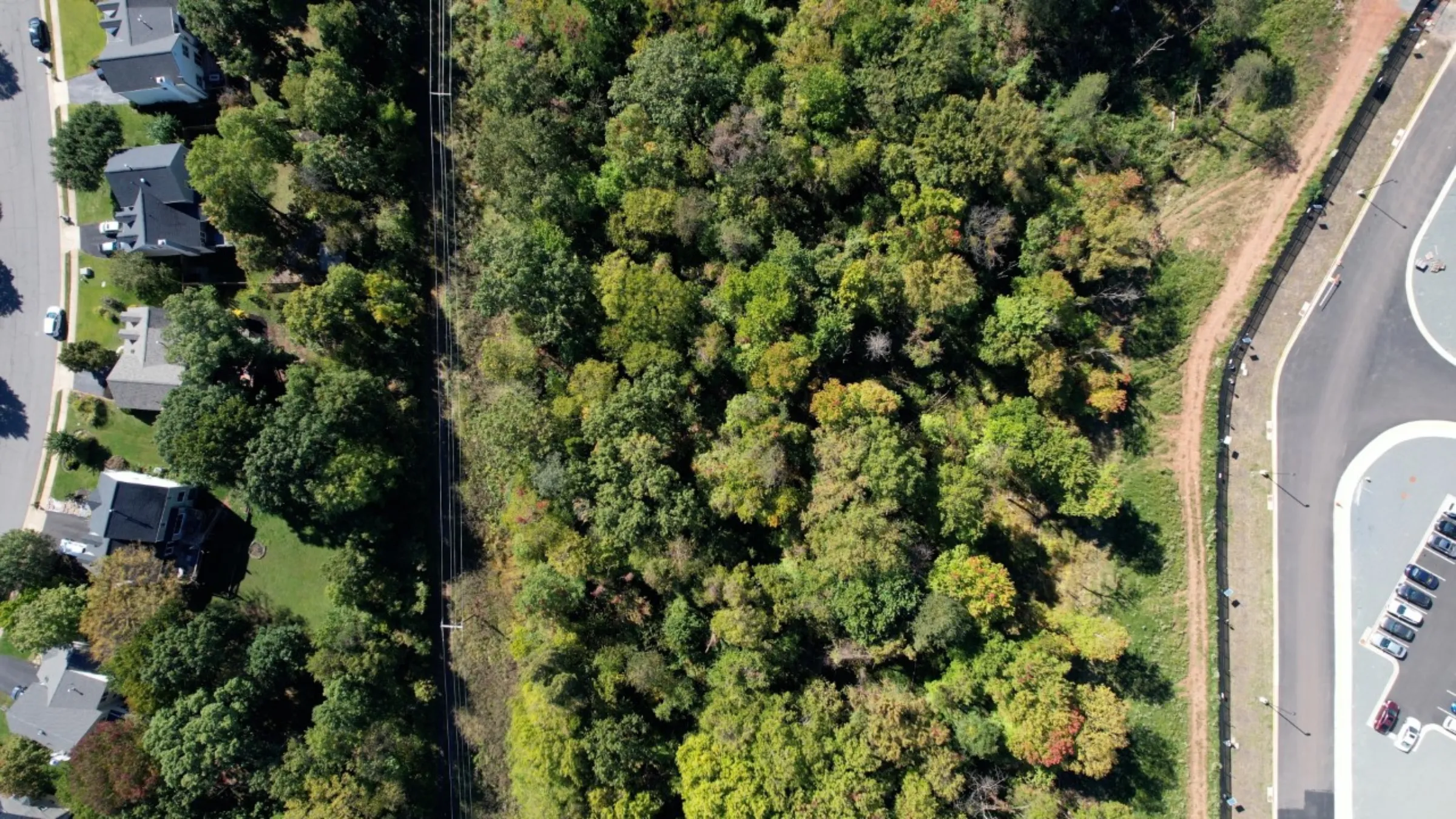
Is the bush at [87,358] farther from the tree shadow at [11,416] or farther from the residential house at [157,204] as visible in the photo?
the residential house at [157,204]

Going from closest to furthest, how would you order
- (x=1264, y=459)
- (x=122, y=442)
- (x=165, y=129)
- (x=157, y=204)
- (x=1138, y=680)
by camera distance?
(x=1264, y=459)
(x=1138, y=680)
(x=157, y=204)
(x=165, y=129)
(x=122, y=442)

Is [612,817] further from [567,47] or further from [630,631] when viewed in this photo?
[567,47]

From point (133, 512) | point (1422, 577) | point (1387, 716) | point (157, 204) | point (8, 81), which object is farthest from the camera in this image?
point (8, 81)

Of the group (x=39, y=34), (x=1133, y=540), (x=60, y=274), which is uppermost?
(x=39, y=34)

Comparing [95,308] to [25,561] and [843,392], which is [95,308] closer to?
[25,561]

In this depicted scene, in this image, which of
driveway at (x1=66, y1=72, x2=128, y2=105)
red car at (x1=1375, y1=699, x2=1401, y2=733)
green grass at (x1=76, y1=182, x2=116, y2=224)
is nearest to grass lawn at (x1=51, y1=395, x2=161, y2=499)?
green grass at (x1=76, y1=182, x2=116, y2=224)

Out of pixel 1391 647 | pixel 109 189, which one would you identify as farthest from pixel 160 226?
pixel 1391 647

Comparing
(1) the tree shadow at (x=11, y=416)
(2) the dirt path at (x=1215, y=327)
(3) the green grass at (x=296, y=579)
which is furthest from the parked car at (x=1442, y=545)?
(1) the tree shadow at (x=11, y=416)

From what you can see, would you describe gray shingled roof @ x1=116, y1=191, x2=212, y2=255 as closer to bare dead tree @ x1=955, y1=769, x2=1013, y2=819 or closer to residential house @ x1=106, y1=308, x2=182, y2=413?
residential house @ x1=106, y1=308, x2=182, y2=413
